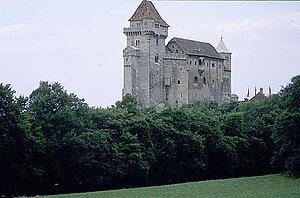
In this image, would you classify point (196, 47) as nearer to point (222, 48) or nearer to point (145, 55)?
point (222, 48)

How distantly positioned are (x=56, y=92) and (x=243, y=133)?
24356 mm

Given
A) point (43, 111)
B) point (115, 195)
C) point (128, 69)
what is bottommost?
A: point (115, 195)

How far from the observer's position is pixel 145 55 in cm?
12006

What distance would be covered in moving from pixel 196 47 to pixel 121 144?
8122 centimetres

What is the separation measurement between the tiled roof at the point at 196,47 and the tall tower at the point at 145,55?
25.8 ft

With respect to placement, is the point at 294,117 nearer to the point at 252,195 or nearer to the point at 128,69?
the point at 252,195

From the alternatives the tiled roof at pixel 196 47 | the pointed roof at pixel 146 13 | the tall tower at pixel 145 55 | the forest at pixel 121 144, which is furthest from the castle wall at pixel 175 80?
the forest at pixel 121 144

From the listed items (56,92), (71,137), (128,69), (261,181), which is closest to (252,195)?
(261,181)

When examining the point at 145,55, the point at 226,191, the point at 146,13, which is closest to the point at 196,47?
the point at 146,13

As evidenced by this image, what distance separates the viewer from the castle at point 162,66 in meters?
119

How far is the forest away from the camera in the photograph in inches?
1889

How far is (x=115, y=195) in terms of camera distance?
41.2 metres

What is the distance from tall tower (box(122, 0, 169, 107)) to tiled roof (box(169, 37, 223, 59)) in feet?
25.8

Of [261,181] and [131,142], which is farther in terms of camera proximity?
[131,142]
